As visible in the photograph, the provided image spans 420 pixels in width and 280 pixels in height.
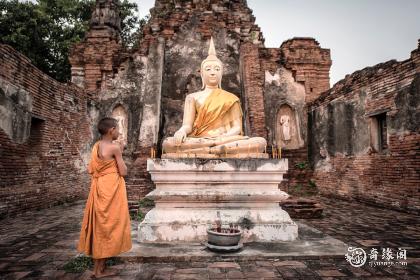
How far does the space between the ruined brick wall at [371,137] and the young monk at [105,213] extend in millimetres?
6004

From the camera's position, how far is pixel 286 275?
9.76 ft

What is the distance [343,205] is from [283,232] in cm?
478

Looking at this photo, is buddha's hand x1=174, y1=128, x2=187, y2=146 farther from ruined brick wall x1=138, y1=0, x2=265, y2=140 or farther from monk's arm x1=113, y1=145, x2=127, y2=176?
ruined brick wall x1=138, y1=0, x2=265, y2=140

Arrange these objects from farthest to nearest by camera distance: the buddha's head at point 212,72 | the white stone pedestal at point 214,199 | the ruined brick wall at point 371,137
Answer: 1. the ruined brick wall at point 371,137
2. the buddha's head at point 212,72
3. the white stone pedestal at point 214,199

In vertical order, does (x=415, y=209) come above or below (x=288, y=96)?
below

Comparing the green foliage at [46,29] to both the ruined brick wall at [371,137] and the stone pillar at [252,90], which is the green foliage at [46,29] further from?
the ruined brick wall at [371,137]

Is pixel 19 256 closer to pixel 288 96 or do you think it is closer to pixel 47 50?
pixel 288 96

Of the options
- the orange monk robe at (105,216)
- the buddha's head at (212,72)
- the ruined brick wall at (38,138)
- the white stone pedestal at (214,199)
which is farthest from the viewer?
the ruined brick wall at (38,138)

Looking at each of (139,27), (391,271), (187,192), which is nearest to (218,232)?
(187,192)

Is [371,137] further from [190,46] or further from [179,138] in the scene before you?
[190,46]

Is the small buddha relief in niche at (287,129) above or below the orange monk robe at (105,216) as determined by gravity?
above

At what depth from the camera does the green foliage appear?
50.8 feet

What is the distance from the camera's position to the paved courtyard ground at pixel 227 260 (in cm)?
302

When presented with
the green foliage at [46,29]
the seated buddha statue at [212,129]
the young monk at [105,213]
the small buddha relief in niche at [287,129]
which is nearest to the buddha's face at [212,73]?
the seated buddha statue at [212,129]
